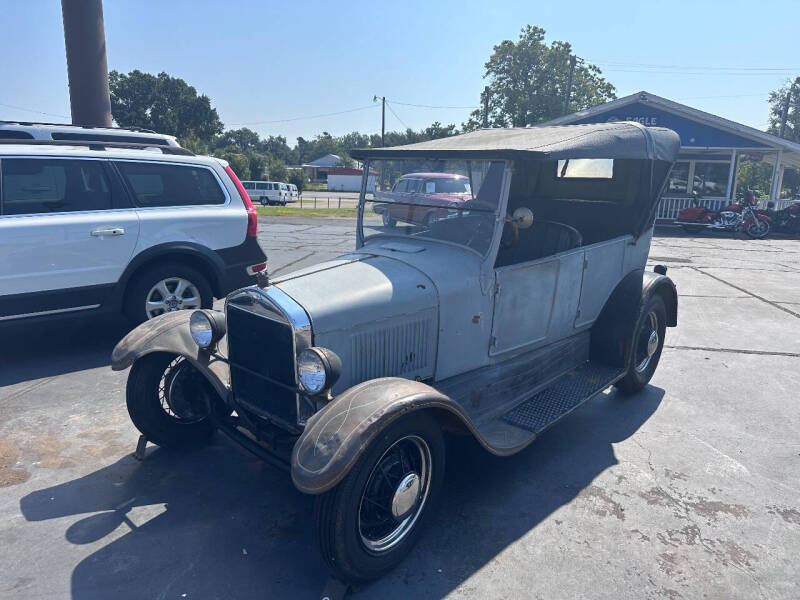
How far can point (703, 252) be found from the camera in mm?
14695

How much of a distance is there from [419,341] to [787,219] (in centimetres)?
2128

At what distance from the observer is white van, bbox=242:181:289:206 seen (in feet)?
123

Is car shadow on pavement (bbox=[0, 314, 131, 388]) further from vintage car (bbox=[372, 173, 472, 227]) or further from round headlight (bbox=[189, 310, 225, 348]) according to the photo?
vintage car (bbox=[372, 173, 472, 227])

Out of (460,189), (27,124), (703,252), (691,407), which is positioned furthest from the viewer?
(703,252)

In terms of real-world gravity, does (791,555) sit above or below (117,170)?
below

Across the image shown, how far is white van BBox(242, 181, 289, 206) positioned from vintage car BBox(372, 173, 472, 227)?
34690 mm

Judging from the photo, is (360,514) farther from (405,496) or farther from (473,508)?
(473,508)

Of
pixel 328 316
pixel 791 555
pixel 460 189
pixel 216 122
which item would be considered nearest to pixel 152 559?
Result: pixel 328 316

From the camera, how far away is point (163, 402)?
3953 millimetres

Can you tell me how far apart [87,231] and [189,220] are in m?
0.96

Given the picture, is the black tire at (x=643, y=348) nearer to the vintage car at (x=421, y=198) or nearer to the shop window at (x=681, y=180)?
the vintage car at (x=421, y=198)

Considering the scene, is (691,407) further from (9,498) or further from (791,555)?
(9,498)

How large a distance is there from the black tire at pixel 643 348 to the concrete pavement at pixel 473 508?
16cm

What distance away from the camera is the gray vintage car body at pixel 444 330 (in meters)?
2.79
